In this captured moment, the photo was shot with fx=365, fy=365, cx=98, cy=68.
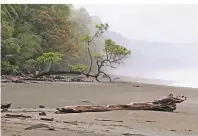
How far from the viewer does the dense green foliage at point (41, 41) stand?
15164 millimetres

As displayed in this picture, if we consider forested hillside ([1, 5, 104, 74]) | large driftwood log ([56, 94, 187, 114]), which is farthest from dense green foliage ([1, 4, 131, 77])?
large driftwood log ([56, 94, 187, 114])

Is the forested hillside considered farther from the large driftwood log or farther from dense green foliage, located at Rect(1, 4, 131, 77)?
the large driftwood log

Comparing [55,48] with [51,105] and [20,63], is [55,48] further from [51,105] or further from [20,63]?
[51,105]

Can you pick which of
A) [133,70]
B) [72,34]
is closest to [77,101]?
[72,34]

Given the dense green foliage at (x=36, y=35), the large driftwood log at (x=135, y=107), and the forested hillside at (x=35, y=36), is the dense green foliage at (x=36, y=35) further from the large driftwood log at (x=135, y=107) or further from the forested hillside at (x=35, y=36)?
the large driftwood log at (x=135, y=107)

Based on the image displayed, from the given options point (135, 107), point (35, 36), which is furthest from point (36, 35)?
point (135, 107)

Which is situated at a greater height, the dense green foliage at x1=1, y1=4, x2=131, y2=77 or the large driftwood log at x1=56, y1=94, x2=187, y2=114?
the dense green foliage at x1=1, y1=4, x2=131, y2=77

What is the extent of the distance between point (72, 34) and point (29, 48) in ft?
13.9

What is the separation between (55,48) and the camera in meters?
18.8

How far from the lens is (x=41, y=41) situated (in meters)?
18.3

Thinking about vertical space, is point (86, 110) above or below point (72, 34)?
below

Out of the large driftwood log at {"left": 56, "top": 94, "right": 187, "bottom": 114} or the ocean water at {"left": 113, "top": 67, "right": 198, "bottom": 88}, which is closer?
the large driftwood log at {"left": 56, "top": 94, "right": 187, "bottom": 114}

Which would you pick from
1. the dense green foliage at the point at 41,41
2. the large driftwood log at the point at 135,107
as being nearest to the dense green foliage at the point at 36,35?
the dense green foliage at the point at 41,41

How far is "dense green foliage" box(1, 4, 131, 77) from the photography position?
15.2 metres
